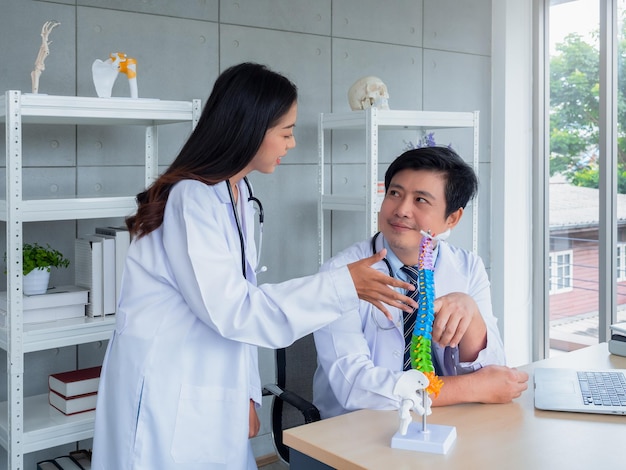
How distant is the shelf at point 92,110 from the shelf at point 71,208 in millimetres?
263

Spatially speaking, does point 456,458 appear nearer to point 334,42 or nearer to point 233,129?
point 233,129

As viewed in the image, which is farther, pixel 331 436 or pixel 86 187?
pixel 86 187

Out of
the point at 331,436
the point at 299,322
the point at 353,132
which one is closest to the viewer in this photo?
the point at 331,436

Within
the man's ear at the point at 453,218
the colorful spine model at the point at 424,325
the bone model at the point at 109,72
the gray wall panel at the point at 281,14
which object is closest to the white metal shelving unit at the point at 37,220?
the bone model at the point at 109,72

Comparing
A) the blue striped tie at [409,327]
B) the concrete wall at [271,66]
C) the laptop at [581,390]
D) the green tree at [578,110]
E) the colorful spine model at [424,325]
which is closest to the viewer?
the colorful spine model at [424,325]

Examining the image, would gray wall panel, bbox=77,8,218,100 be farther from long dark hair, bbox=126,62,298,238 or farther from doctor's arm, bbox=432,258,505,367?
doctor's arm, bbox=432,258,505,367

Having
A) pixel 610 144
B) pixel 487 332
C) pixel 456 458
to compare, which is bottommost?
pixel 456 458

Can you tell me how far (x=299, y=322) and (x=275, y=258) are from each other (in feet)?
5.77

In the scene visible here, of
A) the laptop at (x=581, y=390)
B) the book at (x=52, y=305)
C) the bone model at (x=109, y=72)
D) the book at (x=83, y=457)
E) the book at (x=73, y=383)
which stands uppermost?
the bone model at (x=109, y=72)

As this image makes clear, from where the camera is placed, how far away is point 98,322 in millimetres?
2521

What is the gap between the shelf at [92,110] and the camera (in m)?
2.29

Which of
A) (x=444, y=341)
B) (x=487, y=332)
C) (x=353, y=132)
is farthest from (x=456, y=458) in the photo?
(x=353, y=132)

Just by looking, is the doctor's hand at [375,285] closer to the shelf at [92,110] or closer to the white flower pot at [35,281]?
the shelf at [92,110]

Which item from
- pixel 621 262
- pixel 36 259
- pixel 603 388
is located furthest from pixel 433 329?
pixel 621 262
